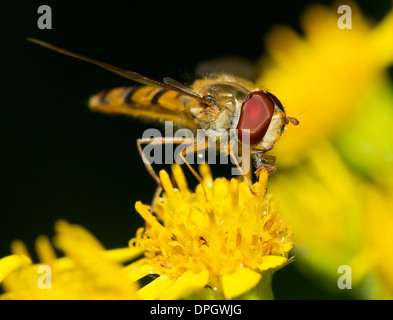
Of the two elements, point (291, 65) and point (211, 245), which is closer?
point (211, 245)

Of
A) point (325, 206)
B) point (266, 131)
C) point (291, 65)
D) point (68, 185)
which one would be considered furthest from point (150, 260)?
point (291, 65)

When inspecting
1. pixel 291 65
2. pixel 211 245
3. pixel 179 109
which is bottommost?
pixel 211 245

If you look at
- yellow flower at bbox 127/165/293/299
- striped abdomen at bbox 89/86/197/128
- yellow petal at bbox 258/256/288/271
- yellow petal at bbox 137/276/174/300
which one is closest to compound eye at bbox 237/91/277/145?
yellow flower at bbox 127/165/293/299

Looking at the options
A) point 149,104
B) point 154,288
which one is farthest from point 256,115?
point 154,288

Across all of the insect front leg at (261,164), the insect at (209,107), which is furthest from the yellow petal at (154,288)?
the insect front leg at (261,164)
